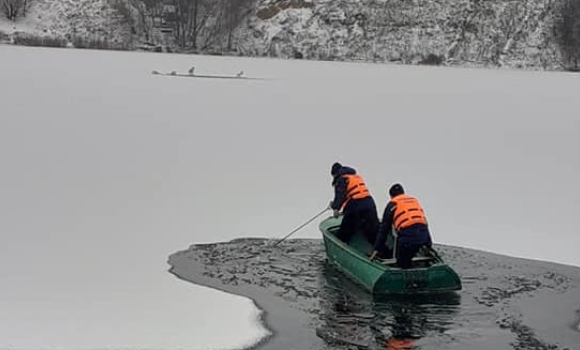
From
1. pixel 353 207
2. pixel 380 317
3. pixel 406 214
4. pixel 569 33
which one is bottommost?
pixel 380 317

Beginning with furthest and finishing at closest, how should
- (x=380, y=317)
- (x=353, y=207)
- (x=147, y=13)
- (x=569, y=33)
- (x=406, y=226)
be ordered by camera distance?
(x=147, y=13) < (x=569, y=33) < (x=353, y=207) < (x=406, y=226) < (x=380, y=317)

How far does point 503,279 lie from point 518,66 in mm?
34422

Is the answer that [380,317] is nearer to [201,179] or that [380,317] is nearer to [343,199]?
[343,199]

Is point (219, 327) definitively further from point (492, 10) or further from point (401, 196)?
point (492, 10)

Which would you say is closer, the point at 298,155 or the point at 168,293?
the point at 168,293

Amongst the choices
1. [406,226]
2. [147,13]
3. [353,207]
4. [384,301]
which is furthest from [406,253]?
[147,13]

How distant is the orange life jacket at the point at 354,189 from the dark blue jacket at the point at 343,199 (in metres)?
0.03

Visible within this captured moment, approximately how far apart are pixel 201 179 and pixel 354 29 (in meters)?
32.8

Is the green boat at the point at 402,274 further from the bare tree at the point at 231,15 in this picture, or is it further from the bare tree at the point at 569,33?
the bare tree at the point at 231,15

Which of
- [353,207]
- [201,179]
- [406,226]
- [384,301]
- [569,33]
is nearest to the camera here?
[384,301]

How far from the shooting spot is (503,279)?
25.4 ft

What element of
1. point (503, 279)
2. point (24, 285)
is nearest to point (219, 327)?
point (24, 285)

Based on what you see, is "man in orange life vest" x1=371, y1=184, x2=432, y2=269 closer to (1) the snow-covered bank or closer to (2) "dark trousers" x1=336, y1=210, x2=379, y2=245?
(2) "dark trousers" x1=336, y1=210, x2=379, y2=245

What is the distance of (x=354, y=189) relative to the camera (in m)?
8.02
